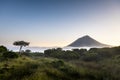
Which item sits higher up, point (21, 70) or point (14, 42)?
point (14, 42)

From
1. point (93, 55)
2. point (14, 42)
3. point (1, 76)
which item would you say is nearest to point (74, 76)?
point (1, 76)

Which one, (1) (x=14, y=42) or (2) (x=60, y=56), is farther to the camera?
(1) (x=14, y=42)

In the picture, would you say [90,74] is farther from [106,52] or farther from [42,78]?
[106,52]

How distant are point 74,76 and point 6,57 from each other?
43.8ft

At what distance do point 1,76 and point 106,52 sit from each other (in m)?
27.0

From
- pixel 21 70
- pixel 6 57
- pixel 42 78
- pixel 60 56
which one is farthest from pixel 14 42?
pixel 42 78

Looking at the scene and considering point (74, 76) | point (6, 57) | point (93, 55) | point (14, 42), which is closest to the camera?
point (74, 76)

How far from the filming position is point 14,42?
43.5 m

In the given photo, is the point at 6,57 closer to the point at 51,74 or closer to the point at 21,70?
the point at 21,70

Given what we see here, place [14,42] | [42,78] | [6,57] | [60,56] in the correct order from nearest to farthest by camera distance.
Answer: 1. [42,78]
2. [6,57]
3. [60,56]
4. [14,42]

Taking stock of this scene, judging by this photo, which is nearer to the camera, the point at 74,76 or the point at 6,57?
the point at 74,76

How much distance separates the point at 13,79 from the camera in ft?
40.7

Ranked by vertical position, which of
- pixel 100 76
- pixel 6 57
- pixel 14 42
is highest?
pixel 14 42

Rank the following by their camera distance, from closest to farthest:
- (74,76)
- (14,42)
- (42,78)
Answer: (42,78), (74,76), (14,42)
